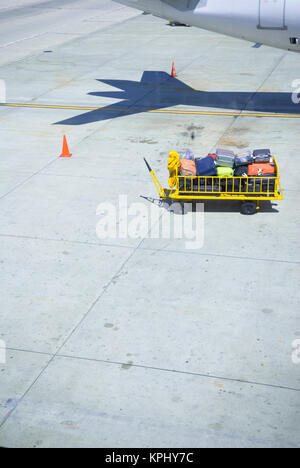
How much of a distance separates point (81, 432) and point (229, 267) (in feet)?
18.1

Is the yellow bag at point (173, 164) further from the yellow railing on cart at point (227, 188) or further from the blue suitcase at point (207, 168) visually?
the blue suitcase at point (207, 168)

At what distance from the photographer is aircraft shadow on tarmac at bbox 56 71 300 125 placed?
79.6 feet

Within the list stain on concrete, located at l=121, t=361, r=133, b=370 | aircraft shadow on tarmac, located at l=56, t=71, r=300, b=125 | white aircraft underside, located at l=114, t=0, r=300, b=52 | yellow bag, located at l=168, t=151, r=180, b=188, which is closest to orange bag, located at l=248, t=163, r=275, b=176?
yellow bag, located at l=168, t=151, r=180, b=188

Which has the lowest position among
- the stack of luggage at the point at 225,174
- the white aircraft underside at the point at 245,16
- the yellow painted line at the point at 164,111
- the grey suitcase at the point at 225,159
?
the yellow painted line at the point at 164,111

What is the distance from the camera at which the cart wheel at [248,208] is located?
1544 cm

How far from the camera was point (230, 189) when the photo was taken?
1562 cm

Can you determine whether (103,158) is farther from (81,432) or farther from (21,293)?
(81,432)

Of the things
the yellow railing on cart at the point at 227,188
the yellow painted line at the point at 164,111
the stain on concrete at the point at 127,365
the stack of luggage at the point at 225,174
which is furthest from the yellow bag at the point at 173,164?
the yellow painted line at the point at 164,111

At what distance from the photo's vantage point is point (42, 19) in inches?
1884

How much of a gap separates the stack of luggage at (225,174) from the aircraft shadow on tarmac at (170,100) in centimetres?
869

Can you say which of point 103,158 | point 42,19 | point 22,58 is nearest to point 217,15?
point 103,158

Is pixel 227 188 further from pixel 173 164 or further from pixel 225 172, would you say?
pixel 173 164

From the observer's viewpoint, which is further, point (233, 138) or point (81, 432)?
point (233, 138)
